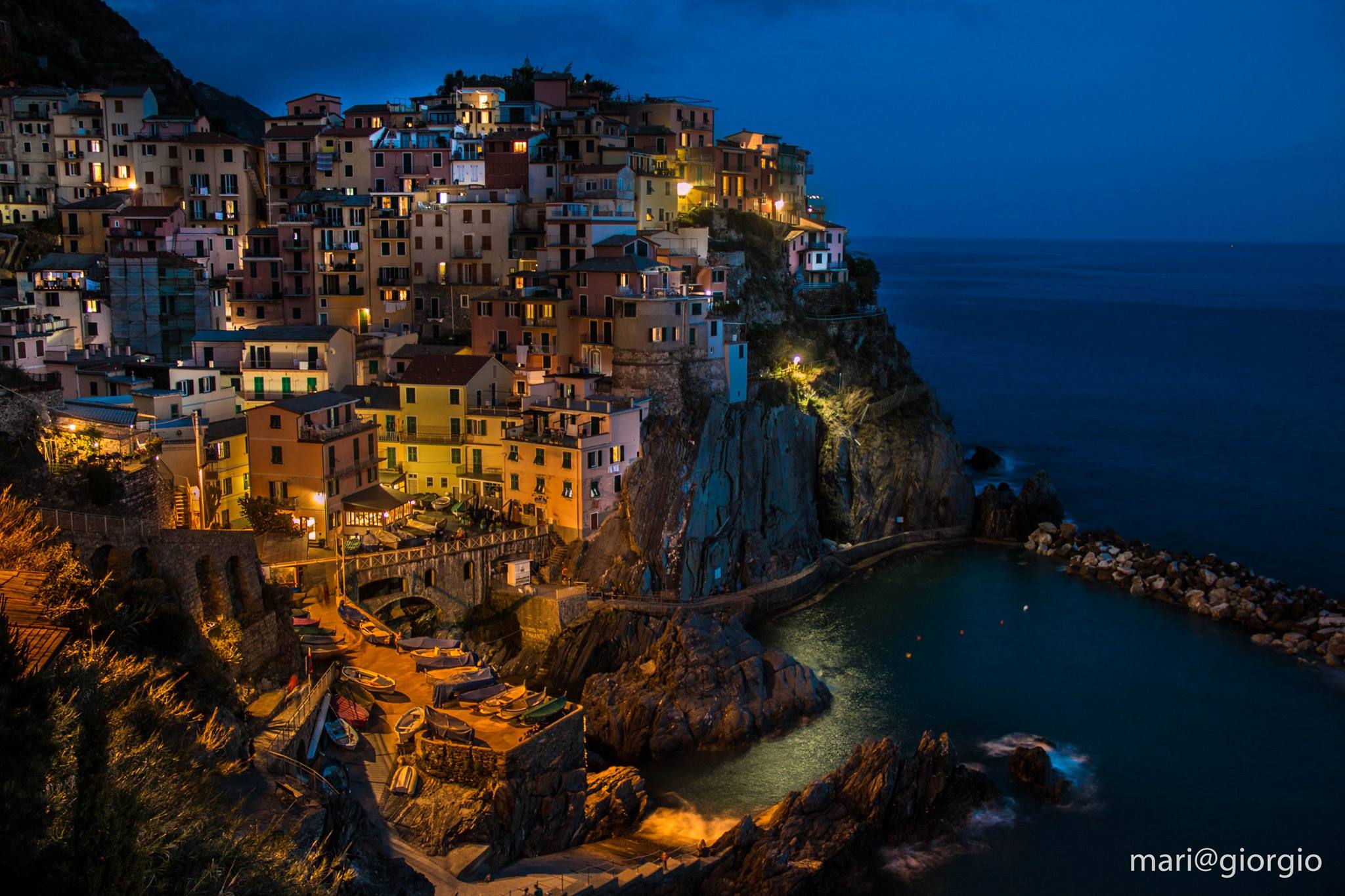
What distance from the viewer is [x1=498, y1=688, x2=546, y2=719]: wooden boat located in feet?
99.1

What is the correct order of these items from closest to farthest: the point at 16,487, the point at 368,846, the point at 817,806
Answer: the point at 368,846, the point at 16,487, the point at 817,806

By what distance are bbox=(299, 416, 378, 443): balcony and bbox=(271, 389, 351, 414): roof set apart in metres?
0.55

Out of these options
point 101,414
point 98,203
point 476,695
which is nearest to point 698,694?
point 476,695

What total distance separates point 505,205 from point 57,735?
42.8 meters

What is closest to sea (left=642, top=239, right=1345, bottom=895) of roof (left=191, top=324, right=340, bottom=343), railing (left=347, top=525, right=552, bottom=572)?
railing (left=347, top=525, right=552, bottom=572)

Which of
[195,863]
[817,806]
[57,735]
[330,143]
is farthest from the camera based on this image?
[330,143]

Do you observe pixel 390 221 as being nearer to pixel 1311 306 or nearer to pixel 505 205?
pixel 505 205

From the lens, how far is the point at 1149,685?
1581 inches

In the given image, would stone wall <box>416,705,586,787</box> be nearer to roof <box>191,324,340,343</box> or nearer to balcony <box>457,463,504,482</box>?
balcony <box>457,463,504,482</box>

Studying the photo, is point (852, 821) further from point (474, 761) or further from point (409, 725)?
point (409, 725)

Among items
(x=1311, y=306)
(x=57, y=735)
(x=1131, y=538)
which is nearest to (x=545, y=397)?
(x=1131, y=538)

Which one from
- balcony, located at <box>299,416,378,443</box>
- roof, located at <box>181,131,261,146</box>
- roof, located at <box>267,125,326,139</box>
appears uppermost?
roof, located at <box>267,125,326,139</box>

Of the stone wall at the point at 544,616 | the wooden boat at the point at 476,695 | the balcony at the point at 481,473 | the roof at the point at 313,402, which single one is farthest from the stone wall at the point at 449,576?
the wooden boat at the point at 476,695

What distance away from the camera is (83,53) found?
78.1 metres
